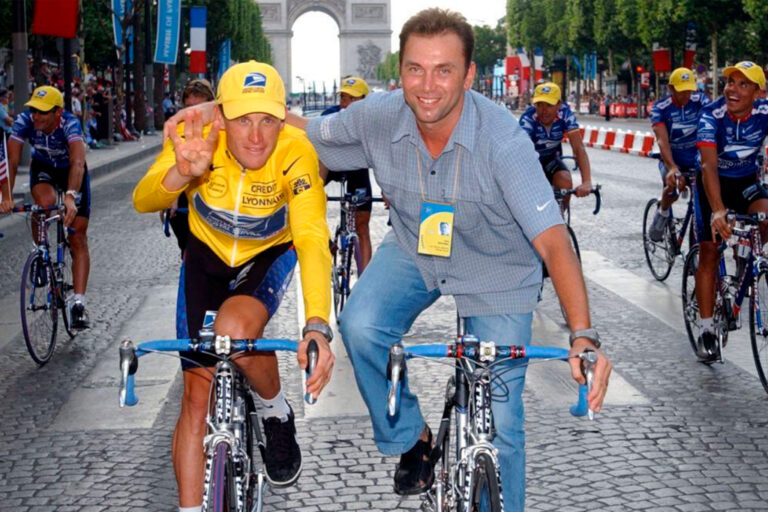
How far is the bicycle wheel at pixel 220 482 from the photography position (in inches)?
139

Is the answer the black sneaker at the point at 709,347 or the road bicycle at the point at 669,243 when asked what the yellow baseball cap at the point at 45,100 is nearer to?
the black sneaker at the point at 709,347

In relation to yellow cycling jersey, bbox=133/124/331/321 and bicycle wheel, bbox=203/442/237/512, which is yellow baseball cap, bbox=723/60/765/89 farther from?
bicycle wheel, bbox=203/442/237/512

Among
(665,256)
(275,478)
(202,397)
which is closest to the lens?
(202,397)

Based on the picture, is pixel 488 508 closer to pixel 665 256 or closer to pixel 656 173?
pixel 665 256

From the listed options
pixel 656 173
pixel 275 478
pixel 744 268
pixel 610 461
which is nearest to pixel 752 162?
pixel 744 268

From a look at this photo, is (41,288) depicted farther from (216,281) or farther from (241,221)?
(241,221)

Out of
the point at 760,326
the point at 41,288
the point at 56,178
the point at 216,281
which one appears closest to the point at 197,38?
the point at 56,178

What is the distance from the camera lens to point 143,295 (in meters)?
10.9

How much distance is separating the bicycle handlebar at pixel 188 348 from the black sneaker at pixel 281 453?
97cm

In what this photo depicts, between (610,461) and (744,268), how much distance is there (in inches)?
101

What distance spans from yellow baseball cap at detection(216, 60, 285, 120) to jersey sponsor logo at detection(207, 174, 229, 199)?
0.31 metres

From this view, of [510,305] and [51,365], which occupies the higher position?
[510,305]

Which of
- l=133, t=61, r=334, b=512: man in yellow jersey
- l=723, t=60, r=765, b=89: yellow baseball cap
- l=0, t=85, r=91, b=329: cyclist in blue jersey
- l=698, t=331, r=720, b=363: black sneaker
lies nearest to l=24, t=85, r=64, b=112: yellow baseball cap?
l=0, t=85, r=91, b=329: cyclist in blue jersey

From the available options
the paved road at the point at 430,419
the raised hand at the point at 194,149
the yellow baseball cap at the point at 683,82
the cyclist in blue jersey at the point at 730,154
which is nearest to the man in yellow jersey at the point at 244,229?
the raised hand at the point at 194,149
